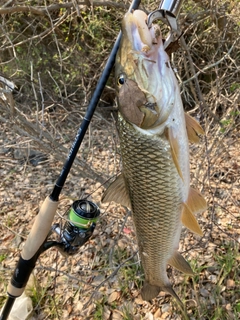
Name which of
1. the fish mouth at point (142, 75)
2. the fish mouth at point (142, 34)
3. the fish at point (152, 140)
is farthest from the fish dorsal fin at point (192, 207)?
the fish mouth at point (142, 34)

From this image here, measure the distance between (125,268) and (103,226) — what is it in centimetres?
69

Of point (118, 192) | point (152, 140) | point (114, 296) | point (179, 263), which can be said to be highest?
point (152, 140)

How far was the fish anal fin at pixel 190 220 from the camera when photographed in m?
1.47

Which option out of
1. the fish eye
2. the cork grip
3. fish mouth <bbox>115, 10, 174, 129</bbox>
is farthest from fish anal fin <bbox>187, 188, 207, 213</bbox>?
the cork grip

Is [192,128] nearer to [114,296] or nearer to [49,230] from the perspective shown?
[49,230]

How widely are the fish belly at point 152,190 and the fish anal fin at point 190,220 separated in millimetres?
26

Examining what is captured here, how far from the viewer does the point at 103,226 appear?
369 centimetres

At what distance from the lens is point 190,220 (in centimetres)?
148

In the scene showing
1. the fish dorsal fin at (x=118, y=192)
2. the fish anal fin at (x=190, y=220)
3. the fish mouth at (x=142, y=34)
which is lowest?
the fish dorsal fin at (x=118, y=192)

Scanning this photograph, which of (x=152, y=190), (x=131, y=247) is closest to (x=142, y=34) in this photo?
(x=152, y=190)

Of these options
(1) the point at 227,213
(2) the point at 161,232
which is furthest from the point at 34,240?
(1) the point at 227,213

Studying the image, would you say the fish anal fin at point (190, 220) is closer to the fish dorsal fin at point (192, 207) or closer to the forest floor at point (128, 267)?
the fish dorsal fin at point (192, 207)

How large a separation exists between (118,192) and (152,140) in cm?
34

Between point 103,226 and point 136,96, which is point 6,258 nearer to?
point 103,226
